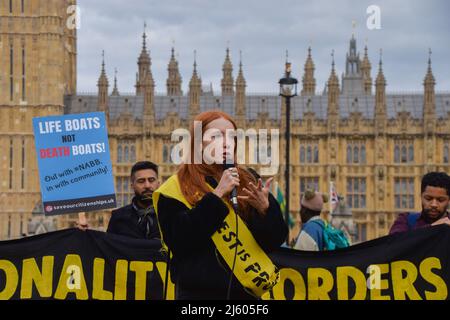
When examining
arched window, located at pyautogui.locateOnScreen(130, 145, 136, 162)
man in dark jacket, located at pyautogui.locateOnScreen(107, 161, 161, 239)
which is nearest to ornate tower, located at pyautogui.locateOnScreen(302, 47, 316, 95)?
arched window, located at pyautogui.locateOnScreen(130, 145, 136, 162)

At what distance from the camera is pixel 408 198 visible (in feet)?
134

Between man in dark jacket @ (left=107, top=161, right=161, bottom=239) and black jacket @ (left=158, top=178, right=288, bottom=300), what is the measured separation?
2.87 metres

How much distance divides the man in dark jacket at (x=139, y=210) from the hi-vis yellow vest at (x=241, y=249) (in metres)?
2.87

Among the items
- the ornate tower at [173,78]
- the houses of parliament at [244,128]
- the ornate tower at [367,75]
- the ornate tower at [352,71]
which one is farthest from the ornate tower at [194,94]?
the ornate tower at [352,71]

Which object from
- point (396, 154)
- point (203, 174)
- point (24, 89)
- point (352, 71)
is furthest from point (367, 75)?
point (203, 174)

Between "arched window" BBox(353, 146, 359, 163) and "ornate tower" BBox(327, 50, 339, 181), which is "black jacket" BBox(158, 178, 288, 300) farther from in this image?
"arched window" BBox(353, 146, 359, 163)

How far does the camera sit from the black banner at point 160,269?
6.87 metres

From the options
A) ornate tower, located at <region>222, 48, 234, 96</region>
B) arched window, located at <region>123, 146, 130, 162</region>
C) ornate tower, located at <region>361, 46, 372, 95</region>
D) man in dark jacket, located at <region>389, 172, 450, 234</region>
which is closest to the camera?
man in dark jacket, located at <region>389, 172, 450, 234</region>

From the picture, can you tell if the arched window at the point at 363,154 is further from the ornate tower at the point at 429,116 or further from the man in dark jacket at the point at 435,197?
the man in dark jacket at the point at 435,197

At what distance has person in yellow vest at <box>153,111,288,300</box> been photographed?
4.45m

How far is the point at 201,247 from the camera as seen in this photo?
14.7 ft

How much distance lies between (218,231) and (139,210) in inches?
119

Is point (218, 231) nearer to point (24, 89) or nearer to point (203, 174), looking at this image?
point (203, 174)
